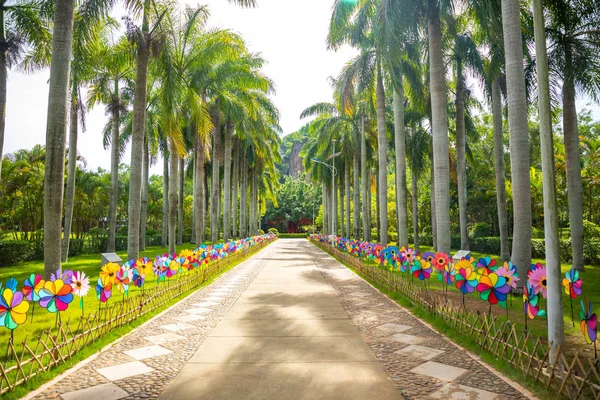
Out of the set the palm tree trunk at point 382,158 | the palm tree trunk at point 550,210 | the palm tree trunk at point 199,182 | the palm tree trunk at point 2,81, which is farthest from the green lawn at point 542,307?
the palm tree trunk at point 2,81

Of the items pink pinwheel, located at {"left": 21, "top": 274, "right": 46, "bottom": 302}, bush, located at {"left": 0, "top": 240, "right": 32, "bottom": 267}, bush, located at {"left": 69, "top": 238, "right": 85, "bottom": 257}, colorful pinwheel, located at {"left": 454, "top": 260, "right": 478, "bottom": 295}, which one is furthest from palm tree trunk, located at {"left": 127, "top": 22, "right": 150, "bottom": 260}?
bush, located at {"left": 69, "top": 238, "right": 85, "bottom": 257}

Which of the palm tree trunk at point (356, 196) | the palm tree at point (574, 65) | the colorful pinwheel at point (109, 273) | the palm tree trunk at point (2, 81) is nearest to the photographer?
the colorful pinwheel at point (109, 273)

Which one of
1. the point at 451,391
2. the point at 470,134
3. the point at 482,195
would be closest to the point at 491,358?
the point at 451,391

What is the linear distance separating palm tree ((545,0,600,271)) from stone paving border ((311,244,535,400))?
29.3 feet

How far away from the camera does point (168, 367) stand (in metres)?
4.51

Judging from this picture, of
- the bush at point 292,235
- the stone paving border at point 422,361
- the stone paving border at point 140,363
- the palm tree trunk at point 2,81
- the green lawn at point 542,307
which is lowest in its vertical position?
the bush at point 292,235

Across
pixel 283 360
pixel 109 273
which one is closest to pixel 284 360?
pixel 283 360

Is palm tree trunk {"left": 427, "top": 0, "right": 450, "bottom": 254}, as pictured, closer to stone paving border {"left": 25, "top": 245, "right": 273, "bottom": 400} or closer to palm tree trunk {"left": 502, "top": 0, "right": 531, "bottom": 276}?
palm tree trunk {"left": 502, "top": 0, "right": 531, "bottom": 276}

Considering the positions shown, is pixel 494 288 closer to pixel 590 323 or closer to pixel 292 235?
pixel 590 323

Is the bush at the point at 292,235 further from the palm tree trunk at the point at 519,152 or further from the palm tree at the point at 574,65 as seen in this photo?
the palm tree trunk at the point at 519,152

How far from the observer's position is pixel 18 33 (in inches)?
527

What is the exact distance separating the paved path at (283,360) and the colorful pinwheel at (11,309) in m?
0.77

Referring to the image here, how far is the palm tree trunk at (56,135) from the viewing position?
7652 millimetres

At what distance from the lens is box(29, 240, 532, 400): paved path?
385cm
